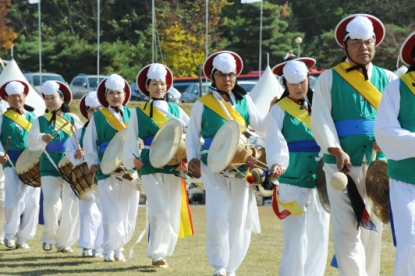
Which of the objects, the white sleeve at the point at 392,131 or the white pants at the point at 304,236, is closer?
the white sleeve at the point at 392,131

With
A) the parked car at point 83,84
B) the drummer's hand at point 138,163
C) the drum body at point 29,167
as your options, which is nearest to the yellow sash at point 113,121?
the drummer's hand at point 138,163

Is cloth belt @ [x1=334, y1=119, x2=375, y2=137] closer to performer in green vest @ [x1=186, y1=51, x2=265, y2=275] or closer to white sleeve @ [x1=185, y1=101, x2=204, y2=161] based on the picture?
performer in green vest @ [x1=186, y1=51, x2=265, y2=275]

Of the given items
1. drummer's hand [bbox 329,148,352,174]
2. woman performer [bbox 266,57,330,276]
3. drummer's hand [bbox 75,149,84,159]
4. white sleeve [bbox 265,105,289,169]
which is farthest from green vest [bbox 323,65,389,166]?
drummer's hand [bbox 75,149,84,159]

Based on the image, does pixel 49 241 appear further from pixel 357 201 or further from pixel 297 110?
pixel 357 201

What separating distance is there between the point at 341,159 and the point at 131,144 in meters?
4.24

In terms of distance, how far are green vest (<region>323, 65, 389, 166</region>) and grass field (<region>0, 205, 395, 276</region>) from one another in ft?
9.67

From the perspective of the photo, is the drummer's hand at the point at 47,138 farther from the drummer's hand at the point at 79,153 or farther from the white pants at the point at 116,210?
the white pants at the point at 116,210

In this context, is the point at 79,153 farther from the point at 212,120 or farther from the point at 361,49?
the point at 361,49

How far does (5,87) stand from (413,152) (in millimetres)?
8952

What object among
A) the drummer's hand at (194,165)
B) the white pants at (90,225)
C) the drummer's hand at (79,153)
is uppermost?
the drummer's hand at (194,165)

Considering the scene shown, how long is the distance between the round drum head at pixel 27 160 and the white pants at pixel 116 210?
1.91 metres

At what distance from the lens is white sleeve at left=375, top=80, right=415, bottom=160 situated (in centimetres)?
655

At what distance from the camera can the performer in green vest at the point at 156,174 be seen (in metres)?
11.3

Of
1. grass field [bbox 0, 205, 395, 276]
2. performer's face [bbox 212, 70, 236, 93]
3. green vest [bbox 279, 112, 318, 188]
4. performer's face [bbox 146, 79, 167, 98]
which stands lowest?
grass field [bbox 0, 205, 395, 276]
